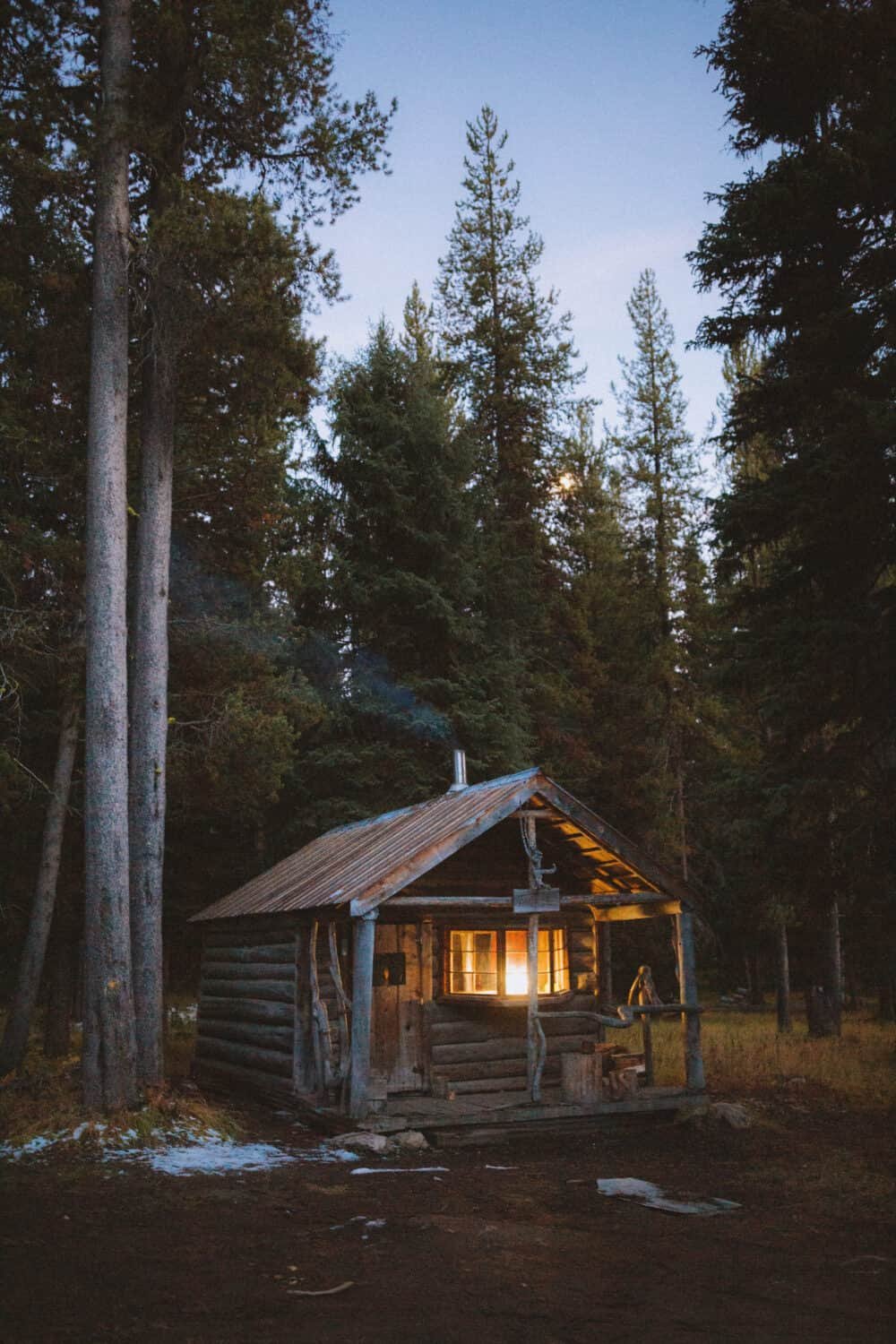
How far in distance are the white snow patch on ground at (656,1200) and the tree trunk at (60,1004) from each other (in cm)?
1340

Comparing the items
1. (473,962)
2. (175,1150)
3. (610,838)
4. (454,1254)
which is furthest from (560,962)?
(454,1254)

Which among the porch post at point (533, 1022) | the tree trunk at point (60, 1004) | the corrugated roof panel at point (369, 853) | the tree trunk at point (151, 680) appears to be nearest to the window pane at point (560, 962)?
the porch post at point (533, 1022)

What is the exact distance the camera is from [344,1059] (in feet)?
46.1

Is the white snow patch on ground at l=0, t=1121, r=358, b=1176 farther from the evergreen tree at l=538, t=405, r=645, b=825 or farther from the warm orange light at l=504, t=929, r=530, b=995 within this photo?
the evergreen tree at l=538, t=405, r=645, b=825

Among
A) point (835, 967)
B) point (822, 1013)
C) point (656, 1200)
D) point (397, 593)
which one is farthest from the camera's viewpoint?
point (397, 593)

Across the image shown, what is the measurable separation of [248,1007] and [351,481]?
12.9m

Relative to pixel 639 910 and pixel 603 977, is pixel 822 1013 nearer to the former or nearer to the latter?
pixel 603 977

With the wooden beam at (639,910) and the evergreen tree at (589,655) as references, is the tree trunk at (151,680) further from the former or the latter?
the evergreen tree at (589,655)

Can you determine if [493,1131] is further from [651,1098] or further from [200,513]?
[200,513]

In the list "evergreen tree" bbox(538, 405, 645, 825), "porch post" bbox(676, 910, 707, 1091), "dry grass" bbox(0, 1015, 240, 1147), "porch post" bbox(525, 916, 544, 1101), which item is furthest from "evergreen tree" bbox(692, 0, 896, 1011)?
"evergreen tree" bbox(538, 405, 645, 825)

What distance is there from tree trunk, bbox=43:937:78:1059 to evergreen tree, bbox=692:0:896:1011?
1399 centimetres

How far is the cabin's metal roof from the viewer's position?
13656mm

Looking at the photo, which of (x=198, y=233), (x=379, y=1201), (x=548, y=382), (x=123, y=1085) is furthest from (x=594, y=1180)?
(x=548, y=382)

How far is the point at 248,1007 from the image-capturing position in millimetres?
17016
